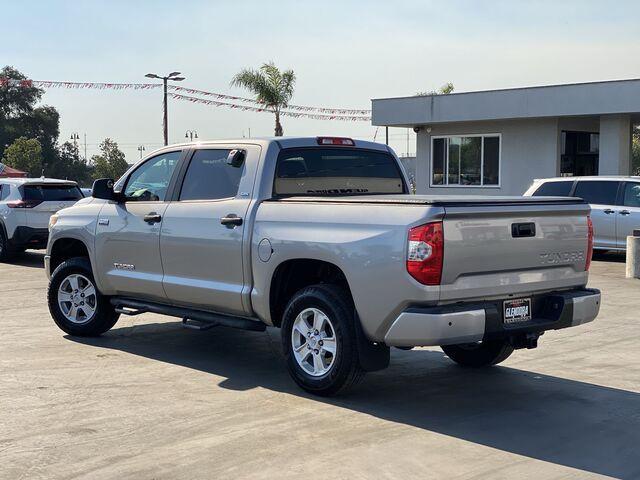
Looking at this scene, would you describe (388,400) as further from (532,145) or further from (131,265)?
(532,145)

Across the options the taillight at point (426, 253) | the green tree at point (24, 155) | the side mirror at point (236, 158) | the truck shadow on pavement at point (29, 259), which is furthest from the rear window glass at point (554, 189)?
the green tree at point (24, 155)

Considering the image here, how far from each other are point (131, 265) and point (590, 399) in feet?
14.2

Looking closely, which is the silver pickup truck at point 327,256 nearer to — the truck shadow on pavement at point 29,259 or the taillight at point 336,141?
the taillight at point 336,141

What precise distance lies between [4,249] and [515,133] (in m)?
16.5

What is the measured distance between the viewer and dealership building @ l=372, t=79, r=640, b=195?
24719mm

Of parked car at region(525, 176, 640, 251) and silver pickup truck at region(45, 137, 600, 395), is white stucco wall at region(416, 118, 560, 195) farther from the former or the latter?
silver pickup truck at region(45, 137, 600, 395)

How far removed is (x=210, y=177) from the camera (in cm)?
756

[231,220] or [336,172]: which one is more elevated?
[336,172]

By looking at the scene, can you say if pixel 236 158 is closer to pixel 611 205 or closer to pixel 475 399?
pixel 475 399

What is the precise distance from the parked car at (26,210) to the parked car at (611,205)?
9813 millimetres

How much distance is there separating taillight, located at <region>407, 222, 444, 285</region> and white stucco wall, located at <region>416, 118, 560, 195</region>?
21.5 meters

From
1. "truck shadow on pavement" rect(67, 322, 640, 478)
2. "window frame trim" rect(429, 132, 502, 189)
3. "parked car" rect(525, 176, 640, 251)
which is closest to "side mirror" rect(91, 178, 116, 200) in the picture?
"truck shadow on pavement" rect(67, 322, 640, 478)

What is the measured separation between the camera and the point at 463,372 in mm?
7410

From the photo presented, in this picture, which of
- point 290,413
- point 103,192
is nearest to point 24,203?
point 103,192
